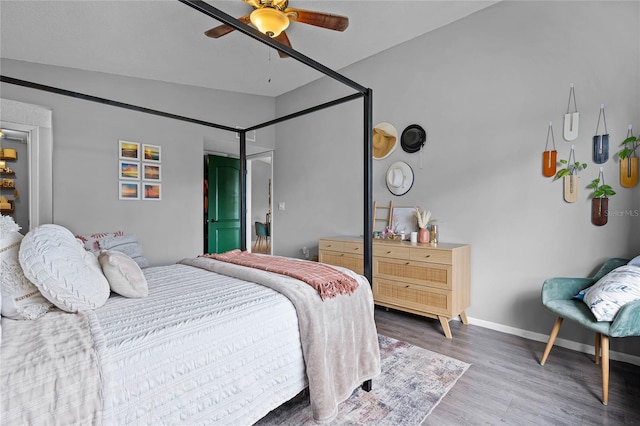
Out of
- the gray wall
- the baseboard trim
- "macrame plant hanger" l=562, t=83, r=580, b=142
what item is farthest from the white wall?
"macrame plant hanger" l=562, t=83, r=580, b=142

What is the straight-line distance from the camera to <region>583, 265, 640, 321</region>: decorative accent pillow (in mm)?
1756

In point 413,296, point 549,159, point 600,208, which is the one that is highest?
point 549,159

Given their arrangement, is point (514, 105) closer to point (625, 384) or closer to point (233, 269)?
point (625, 384)

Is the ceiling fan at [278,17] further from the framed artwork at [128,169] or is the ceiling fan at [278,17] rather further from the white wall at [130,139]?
the framed artwork at [128,169]

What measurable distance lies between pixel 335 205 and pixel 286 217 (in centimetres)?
105

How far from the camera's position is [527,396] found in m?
1.80

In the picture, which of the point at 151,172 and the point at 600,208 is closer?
the point at 600,208

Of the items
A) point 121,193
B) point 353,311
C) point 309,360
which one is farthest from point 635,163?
point 121,193

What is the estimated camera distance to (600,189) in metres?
2.29

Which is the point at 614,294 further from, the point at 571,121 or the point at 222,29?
the point at 222,29

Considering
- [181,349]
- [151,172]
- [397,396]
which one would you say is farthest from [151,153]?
[397,396]

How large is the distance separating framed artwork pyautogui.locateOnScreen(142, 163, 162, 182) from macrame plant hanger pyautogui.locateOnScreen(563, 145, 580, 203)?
13.8 ft

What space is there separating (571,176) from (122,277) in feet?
10.4

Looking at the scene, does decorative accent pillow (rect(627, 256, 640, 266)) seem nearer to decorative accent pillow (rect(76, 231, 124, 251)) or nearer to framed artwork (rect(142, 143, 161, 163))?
decorative accent pillow (rect(76, 231, 124, 251))
